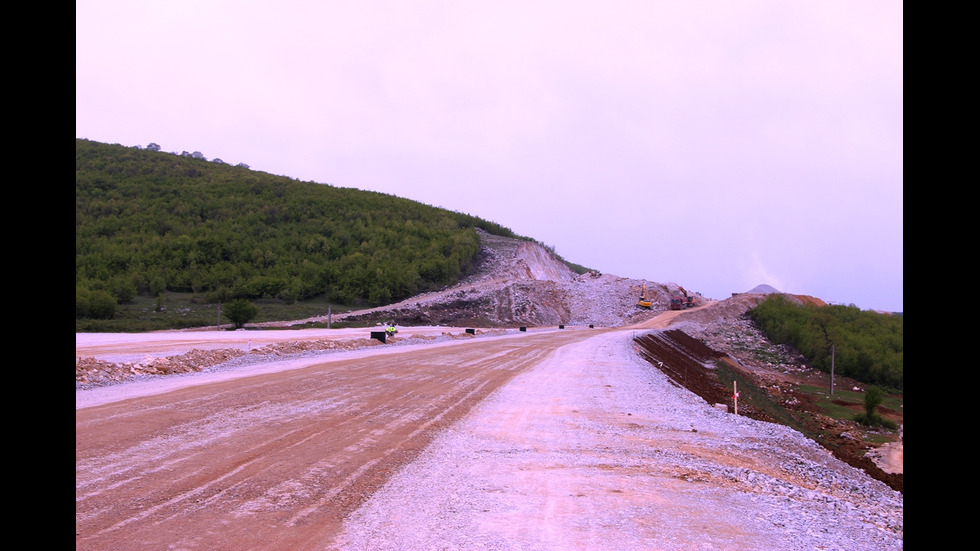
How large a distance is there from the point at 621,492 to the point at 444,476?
1858mm

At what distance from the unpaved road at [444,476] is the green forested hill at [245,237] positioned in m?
38.0

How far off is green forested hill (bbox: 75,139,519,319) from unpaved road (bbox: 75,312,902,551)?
38.0 meters

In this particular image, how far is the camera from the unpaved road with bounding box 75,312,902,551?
4914mm

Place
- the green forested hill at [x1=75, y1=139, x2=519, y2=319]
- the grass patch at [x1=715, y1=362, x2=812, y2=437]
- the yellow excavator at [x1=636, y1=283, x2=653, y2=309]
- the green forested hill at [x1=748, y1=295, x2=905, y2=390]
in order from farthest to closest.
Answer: the yellow excavator at [x1=636, y1=283, x2=653, y2=309]
the green forested hill at [x1=75, y1=139, x2=519, y2=319]
the green forested hill at [x1=748, y1=295, x2=905, y2=390]
the grass patch at [x1=715, y1=362, x2=812, y2=437]

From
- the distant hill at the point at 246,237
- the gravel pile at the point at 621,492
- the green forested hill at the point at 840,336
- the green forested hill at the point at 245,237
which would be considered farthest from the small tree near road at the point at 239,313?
the green forested hill at the point at 840,336

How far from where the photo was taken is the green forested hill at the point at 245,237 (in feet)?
173

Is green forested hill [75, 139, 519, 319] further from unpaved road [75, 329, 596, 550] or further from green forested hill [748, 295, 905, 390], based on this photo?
unpaved road [75, 329, 596, 550]

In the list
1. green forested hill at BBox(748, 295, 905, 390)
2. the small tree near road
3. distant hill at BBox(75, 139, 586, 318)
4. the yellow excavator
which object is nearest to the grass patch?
green forested hill at BBox(748, 295, 905, 390)

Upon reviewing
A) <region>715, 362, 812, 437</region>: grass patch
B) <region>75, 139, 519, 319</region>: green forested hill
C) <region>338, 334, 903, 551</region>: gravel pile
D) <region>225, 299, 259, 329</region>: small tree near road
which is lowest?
<region>715, 362, 812, 437</region>: grass patch

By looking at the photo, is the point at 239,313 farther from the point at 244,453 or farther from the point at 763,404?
the point at 244,453
